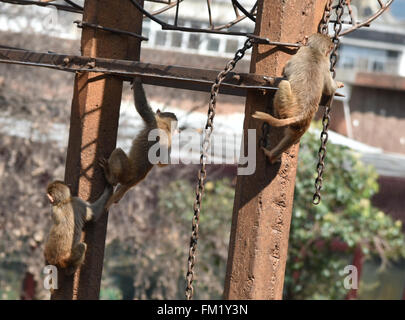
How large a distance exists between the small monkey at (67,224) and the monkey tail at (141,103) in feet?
2.04

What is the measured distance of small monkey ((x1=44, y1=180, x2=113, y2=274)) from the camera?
3.32 metres

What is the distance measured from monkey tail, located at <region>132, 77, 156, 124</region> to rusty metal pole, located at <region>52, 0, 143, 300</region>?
109mm

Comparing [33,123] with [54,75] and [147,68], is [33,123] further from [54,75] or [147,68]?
[147,68]

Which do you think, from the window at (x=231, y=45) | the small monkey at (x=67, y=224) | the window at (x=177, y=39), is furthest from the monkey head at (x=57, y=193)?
the window at (x=231, y=45)

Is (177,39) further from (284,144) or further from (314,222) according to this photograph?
(284,144)

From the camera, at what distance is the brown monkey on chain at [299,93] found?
2826 mm

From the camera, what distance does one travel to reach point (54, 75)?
7.77 meters

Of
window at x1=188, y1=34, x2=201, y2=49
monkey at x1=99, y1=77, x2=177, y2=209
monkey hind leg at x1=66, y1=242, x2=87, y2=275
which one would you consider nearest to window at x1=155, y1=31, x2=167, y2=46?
window at x1=188, y1=34, x2=201, y2=49

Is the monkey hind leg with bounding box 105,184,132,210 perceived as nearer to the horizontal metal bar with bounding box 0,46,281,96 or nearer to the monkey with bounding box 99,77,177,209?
the monkey with bounding box 99,77,177,209

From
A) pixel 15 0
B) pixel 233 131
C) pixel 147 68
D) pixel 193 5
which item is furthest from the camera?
pixel 193 5

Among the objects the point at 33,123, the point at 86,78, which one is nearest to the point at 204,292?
the point at 33,123

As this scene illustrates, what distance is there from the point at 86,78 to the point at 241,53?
0.97m

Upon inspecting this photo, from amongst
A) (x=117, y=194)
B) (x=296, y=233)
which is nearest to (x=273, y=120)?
(x=117, y=194)

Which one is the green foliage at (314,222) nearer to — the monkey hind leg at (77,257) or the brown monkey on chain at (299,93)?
the monkey hind leg at (77,257)
